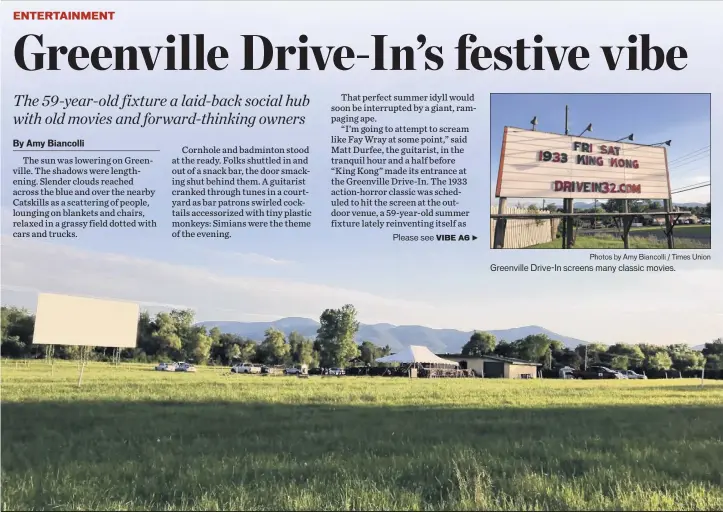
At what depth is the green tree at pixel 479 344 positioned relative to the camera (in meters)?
7.19

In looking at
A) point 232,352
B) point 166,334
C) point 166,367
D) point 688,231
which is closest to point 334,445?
point 232,352

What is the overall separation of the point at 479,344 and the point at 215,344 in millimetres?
3726

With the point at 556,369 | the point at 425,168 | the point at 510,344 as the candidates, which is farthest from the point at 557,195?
the point at 556,369

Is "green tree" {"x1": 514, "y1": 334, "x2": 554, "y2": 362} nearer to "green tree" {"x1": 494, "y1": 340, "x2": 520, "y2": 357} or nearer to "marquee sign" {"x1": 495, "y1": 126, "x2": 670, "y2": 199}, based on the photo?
"green tree" {"x1": 494, "y1": 340, "x2": 520, "y2": 357}

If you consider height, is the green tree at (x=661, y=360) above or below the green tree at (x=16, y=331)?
below

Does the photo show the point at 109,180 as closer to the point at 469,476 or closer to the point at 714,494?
the point at 469,476

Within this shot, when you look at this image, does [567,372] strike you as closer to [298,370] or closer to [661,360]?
[661,360]

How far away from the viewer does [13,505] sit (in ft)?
16.8

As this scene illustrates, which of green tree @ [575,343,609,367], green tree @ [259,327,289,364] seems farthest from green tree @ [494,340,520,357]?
green tree @ [259,327,289,364]

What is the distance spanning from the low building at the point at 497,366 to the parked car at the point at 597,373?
0.73 meters

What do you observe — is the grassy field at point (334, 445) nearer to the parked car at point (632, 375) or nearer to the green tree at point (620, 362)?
the parked car at point (632, 375)

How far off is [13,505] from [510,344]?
6051 millimetres

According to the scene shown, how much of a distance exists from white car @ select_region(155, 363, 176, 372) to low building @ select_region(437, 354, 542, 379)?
422 cm

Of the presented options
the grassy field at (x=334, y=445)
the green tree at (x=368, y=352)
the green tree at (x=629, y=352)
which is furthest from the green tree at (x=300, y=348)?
the green tree at (x=629, y=352)
